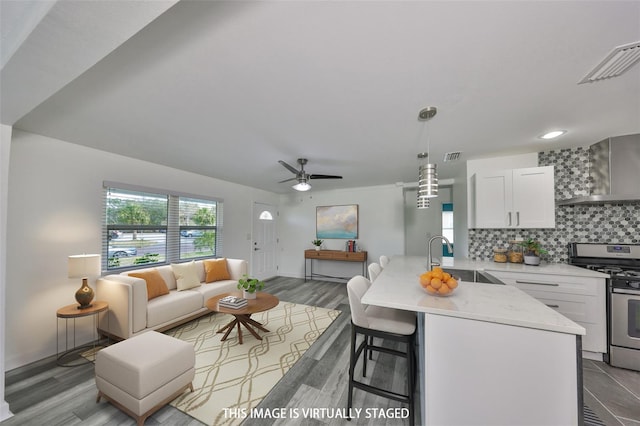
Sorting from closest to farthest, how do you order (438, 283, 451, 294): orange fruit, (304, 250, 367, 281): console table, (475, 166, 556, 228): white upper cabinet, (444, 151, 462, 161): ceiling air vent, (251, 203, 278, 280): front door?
(438, 283, 451, 294): orange fruit, (475, 166, 556, 228): white upper cabinet, (444, 151, 462, 161): ceiling air vent, (304, 250, 367, 281): console table, (251, 203, 278, 280): front door

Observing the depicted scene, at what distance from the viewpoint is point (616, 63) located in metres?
1.37

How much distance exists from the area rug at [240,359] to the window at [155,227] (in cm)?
128

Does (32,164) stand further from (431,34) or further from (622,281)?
(622,281)

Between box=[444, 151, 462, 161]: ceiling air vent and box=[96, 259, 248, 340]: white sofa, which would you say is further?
box=[444, 151, 462, 161]: ceiling air vent

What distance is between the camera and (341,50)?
1.27m

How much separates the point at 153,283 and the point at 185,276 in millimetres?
449

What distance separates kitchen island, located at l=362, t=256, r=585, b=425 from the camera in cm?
107

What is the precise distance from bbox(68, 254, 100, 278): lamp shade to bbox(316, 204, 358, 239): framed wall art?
4.24 meters

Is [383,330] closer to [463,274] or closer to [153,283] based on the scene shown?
[463,274]

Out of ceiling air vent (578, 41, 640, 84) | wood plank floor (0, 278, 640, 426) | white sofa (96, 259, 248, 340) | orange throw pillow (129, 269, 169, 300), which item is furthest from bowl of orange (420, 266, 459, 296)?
orange throw pillow (129, 269, 169, 300)

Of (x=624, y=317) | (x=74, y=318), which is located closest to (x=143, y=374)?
(x=74, y=318)

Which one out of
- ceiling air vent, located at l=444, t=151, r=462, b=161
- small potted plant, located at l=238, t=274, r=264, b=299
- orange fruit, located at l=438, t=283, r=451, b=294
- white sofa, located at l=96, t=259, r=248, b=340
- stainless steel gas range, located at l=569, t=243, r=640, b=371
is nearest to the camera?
orange fruit, located at l=438, t=283, r=451, b=294

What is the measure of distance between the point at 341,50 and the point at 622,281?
349 cm

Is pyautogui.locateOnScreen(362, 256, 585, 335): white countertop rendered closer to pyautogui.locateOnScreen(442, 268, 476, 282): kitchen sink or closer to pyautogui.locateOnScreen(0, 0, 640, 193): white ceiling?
pyautogui.locateOnScreen(442, 268, 476, 282): kitchen sink
